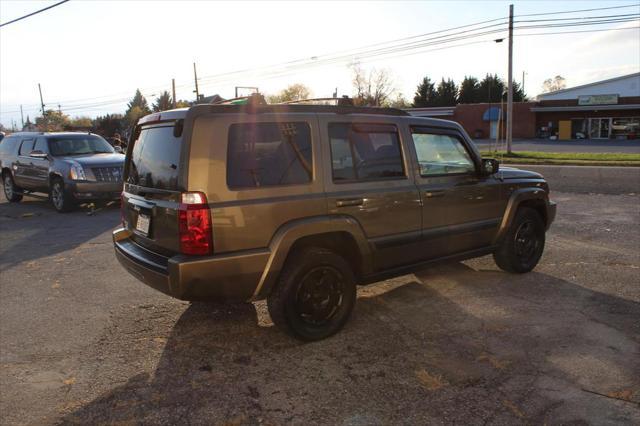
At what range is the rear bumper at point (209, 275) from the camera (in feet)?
11.0

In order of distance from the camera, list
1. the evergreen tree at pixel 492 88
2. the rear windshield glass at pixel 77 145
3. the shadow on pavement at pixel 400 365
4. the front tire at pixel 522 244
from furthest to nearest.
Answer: the evergreen tree at pixel 492 88, the rear windshield glass at pixel 77 145, the front tire at pixel 522 244, the shadow on pavement at pixel 400 365

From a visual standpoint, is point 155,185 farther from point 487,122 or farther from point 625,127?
point 487,122

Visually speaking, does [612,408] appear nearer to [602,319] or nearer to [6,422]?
[602,319]

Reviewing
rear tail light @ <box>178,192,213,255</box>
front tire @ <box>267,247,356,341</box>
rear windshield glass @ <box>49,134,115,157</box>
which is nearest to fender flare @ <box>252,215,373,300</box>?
front tire @ <box>267,247,356,341</box>

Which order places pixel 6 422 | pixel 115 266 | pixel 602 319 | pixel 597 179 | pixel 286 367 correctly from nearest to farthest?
pixel 6 422
pixel 286 367
pixel 602 319
pixel 115 266
pixel 597 179

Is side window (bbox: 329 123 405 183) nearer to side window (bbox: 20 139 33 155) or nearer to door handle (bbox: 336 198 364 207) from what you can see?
door handle (bbox: 336 198 364 207)

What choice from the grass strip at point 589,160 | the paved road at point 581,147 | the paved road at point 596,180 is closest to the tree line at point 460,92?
the paved road at point 581,147

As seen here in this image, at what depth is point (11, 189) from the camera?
13.0 metres

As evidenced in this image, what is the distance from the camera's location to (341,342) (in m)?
3.98

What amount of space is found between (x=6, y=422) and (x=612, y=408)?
368cm

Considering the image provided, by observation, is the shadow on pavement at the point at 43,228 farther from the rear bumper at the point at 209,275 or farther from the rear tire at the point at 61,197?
the rear bumper at the point at 209,275

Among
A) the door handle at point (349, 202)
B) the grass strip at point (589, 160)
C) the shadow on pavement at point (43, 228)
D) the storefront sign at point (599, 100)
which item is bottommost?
the shadow on pavement at point (43, 228)

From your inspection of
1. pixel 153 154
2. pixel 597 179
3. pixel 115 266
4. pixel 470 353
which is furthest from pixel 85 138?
pixel 597 179

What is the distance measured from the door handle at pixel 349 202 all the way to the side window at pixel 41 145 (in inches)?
392
